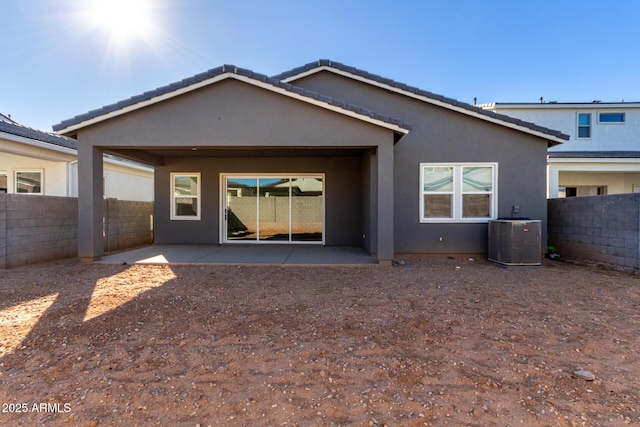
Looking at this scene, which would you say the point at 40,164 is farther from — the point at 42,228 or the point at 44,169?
the point at 42,228

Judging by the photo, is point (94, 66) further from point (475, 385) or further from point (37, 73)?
point (475, 385)

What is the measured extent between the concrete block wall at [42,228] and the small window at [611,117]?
19.8m

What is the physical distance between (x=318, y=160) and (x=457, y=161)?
4.06 metres

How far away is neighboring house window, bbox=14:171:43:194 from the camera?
10.8 m

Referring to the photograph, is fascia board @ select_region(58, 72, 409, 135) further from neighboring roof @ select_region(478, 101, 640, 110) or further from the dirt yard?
neighboring roof @ select_region(478, 101, 640, 110)

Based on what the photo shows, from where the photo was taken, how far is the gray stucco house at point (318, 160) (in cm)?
686

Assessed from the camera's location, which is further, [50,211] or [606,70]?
[606,70]

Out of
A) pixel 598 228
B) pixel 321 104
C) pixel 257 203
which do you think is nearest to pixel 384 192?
pixel 321 104

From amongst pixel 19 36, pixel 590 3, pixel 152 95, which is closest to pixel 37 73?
pixel 19 36

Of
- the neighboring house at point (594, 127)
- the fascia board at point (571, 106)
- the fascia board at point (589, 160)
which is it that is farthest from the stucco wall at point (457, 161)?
the neighboring house at point (594, 127)

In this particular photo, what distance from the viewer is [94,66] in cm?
1015

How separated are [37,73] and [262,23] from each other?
800cm

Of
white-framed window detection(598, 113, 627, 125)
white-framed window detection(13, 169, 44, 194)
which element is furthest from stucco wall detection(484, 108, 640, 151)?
white-framed window detection(13, 169, 44, 194)

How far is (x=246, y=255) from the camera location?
816 cm
